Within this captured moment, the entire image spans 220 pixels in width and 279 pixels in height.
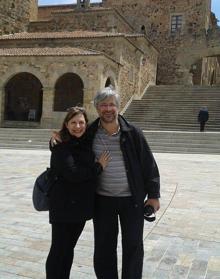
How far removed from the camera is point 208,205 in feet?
22.7

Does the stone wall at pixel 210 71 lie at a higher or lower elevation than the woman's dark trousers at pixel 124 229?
higher

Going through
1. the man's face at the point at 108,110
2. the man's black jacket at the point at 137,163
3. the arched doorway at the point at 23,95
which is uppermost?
the arched doorway at the point at 23,95

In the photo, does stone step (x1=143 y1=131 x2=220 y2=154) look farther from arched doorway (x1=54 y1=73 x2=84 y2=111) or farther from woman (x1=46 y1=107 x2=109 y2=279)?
woman (x1=46 y1=107 x2=109 y2=279)

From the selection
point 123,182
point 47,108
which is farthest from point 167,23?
point 123,182

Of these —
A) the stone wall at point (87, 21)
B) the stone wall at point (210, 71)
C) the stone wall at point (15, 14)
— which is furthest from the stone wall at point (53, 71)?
the stone wall at point (210, 71)

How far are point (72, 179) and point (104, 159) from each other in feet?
0.87

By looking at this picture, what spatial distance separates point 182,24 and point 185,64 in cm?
335

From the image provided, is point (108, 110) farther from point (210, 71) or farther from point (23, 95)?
point (210, 71)

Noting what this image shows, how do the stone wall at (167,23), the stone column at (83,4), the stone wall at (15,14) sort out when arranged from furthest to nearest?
the stone wall at (167,23) → the stone column at (83,4) → the stone wall at (15,14)

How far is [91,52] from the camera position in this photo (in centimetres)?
2219

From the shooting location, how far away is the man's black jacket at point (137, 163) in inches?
117

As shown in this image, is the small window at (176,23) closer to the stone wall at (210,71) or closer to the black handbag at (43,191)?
the stone wall at (210,71)

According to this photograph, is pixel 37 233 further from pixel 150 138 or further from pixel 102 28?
pixel 102 28

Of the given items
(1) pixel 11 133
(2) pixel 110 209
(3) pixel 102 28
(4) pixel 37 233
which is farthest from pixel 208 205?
(3) pixel 102 28
